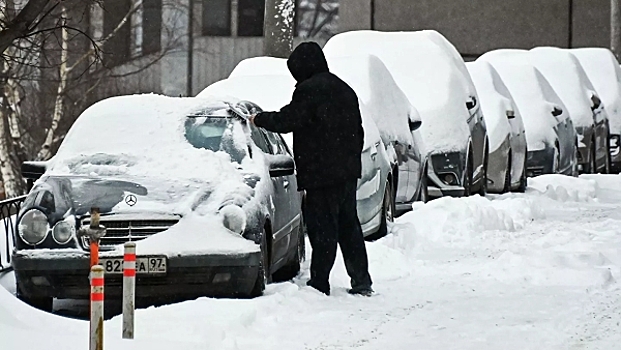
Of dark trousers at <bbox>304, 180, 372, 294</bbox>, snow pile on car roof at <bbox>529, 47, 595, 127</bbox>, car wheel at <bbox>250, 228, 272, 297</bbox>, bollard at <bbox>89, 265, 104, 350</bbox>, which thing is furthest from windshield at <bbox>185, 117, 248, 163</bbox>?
snow pile on car roof at <bbox>529, 47, 595, 127</bbox>

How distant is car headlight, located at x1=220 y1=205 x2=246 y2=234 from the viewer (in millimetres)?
8656

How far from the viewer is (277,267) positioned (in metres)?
9.63

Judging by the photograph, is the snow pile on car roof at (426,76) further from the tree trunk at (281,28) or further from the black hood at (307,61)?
the black hood at (307,61)

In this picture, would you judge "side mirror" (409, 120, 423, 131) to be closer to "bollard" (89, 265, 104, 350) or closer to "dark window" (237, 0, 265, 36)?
"bollard" (89, 265, 104, 350)

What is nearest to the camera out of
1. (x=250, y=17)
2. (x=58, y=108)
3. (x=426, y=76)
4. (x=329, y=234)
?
(x=329, y=234)

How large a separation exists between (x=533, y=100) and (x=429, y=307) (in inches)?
477

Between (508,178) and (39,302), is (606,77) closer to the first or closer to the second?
(508,178)

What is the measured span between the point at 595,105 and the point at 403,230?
11.1m

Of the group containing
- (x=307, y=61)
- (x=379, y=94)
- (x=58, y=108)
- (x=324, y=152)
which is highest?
(x=307, y=61)

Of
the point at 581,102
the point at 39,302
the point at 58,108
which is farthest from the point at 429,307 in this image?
the point at 58,108

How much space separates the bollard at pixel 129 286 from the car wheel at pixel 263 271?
1.95m

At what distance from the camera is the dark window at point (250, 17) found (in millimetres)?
41031

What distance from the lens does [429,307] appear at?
8.71 metres

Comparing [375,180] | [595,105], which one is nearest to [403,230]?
[375,180]
